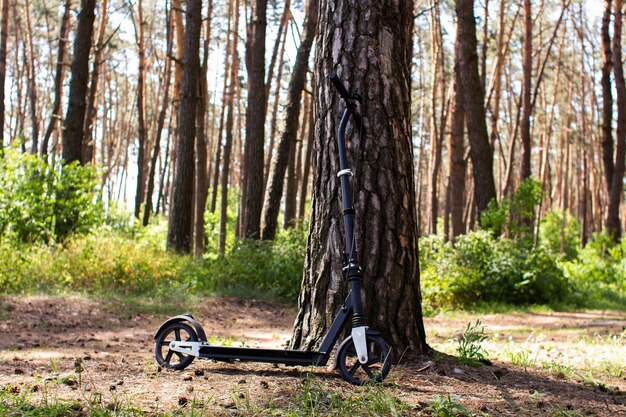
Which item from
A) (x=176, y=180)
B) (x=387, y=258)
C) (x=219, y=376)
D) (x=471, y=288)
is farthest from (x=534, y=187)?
(x=219, y=376)

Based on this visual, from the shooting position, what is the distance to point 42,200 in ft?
36.6

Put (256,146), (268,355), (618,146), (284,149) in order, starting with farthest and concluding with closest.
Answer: (618,146) < (256,146) < (284,149) < (268,355)

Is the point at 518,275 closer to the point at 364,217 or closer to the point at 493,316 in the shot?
the point at 493,316

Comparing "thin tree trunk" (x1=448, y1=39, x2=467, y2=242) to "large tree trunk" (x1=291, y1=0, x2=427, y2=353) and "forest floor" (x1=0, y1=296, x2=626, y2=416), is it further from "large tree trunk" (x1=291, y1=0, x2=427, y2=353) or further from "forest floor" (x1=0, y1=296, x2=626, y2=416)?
"large tree trunk" (x1=291, y1=0, x2=427, y2=353)

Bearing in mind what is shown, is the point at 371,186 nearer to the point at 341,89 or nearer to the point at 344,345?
the point at 341,89

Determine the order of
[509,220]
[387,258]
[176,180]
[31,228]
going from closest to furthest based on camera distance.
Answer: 1. [387,258]
2. [31,228]
3. [509,220]
4. [176,180]

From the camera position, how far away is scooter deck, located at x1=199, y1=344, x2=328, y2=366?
3.93 m

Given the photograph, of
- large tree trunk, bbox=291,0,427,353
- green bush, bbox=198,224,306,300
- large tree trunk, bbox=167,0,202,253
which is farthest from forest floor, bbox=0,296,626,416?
large tree trunk, bbox=167,0,202,253

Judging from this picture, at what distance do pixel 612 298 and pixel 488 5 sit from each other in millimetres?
15451

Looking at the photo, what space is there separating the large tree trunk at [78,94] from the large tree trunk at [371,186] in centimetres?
991

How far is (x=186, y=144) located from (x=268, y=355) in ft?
34.6

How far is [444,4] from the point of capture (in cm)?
2519

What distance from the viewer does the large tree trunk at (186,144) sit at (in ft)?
45.1

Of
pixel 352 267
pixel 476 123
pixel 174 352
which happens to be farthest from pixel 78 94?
pixel 352 267
